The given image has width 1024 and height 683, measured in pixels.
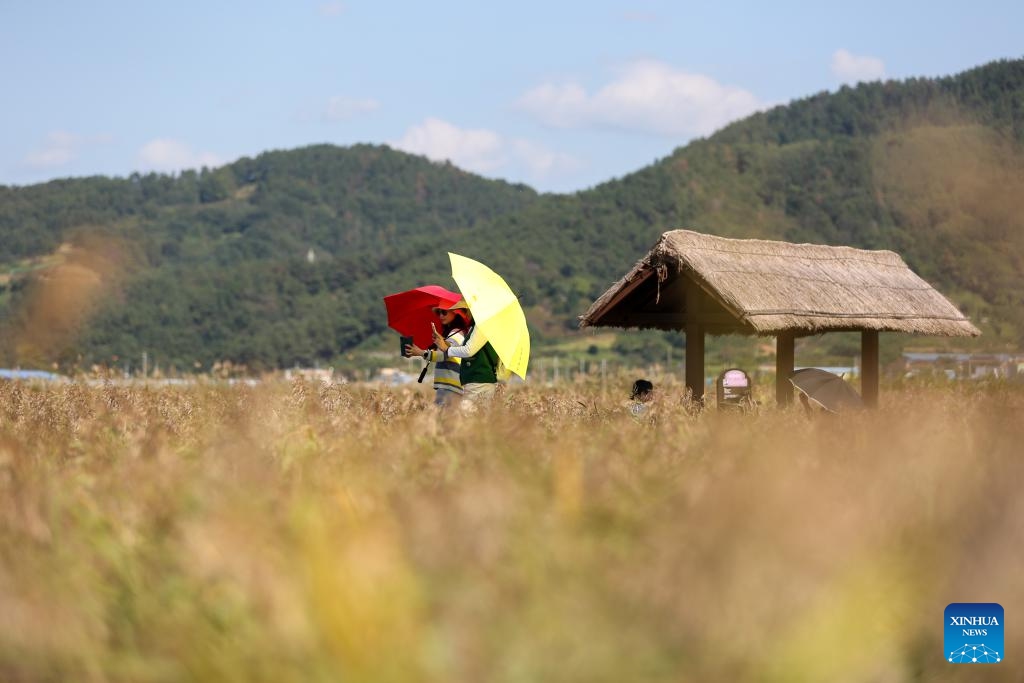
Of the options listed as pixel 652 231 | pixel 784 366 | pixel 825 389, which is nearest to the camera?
pixel 825 389

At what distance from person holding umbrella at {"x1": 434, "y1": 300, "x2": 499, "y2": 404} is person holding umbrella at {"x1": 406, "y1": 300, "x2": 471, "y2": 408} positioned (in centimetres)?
5

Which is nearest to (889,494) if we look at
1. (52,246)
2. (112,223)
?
(52,246)

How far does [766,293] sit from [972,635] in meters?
8.64

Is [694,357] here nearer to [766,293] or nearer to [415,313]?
[766,293]

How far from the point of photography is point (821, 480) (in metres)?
4.33

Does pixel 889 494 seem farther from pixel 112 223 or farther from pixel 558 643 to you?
pixel 112 223

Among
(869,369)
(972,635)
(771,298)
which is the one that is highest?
(771,298)

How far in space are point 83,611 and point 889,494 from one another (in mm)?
2656

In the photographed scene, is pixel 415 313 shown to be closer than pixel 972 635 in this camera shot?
No

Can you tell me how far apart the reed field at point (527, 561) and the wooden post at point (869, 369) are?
8.23 metres

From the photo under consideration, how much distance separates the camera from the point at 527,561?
376 cm

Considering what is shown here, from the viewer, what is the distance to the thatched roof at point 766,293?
484 inches

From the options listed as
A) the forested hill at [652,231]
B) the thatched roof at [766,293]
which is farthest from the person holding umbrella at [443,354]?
the forested hill at [652,231]

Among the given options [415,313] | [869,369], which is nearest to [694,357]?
[869,369]
